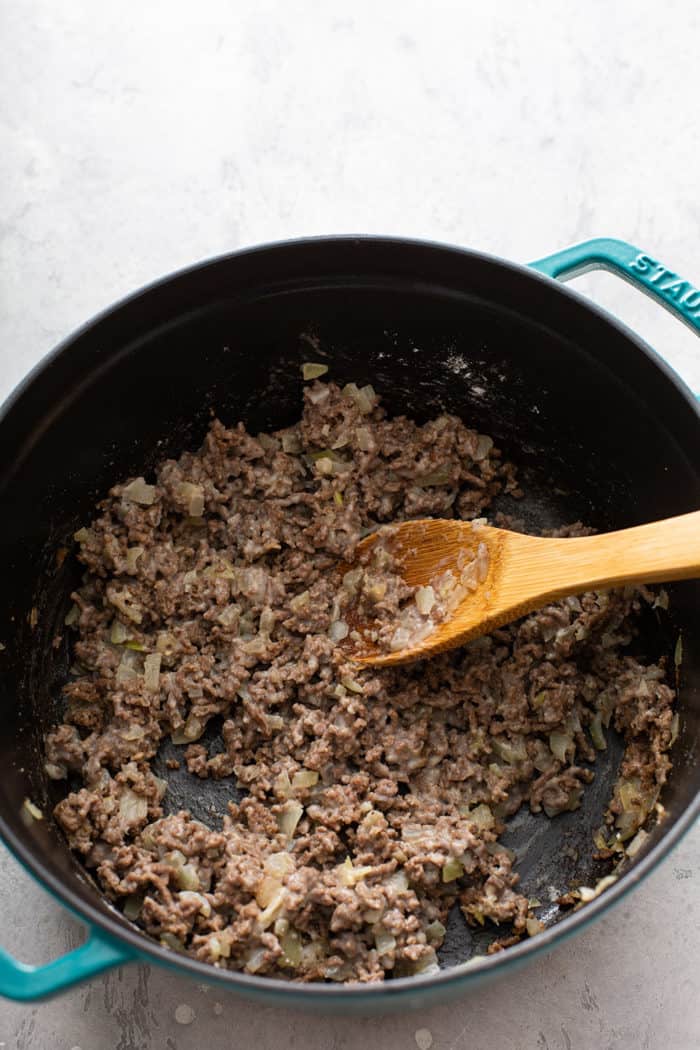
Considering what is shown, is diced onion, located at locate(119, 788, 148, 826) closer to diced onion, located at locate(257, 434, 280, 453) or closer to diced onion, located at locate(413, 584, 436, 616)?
diced onion, located at locate(413, 584, 436, 616)

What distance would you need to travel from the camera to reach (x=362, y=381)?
3.39m

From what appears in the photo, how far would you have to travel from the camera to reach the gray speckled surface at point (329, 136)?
12.0 ft

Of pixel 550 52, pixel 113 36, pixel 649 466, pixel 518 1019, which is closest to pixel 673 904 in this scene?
pixel 518 1019

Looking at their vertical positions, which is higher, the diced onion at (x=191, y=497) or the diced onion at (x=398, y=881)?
the diced onion at (x=191, y=497)

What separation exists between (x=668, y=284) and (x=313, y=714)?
1484mm

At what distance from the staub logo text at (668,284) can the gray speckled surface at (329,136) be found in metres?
0.71

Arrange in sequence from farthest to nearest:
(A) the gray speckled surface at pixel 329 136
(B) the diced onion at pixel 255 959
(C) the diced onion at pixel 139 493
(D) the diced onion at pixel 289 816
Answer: (A) the gray speckled surface at pixel 329 136
(C) the diced onion at pixel 139 493
(D) the diced onion at pixel 289 816
(B) the diced onion at pixel 255 959

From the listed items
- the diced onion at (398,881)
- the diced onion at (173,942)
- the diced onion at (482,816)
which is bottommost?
the diced onion at (173,942)

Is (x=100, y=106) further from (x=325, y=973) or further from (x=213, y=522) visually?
(x=325, y=973)

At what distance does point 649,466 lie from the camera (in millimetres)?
3035

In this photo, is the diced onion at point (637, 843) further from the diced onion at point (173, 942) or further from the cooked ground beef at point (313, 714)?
the diced onion at point (173, 942)

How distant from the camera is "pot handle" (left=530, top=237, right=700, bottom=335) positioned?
282 centimetres

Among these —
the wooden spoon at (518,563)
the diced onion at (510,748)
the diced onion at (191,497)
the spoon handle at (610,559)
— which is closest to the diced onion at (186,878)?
the wooden spoon at (518,563)

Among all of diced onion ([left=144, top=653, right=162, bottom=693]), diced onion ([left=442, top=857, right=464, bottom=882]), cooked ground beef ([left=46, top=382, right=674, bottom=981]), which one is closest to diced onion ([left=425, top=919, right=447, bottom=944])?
cooked ground beef ([left=46, top=382, right=674, bottom=981])
